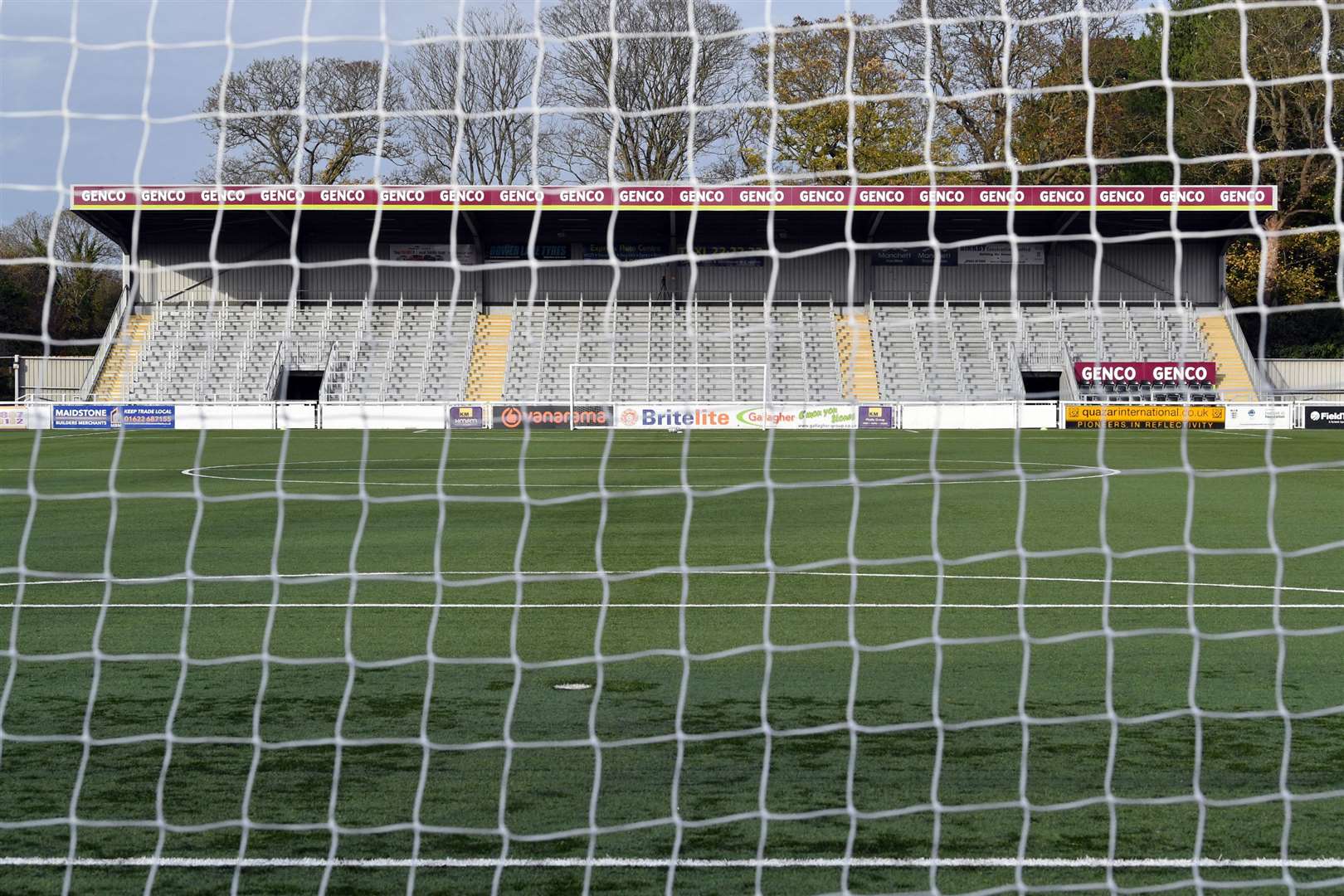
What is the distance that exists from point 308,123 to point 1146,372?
1119 inches

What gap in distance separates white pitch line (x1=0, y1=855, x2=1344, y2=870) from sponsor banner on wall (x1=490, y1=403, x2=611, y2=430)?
29.5 m

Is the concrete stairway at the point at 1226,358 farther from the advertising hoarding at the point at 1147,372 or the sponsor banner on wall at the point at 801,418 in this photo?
the sponsor banner on wall at the point at 801,418

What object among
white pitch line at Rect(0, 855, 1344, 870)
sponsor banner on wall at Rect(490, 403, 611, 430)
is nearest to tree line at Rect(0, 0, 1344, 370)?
sponsor banner on wall at Rect(490, 403, 611, 430)

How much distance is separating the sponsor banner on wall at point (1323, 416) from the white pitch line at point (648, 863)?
1282 inches

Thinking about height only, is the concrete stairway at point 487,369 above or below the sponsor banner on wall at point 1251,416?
below

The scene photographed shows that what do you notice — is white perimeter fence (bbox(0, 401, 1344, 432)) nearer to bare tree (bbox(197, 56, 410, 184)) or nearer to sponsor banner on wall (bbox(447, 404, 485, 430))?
sponsor banner on wall (bbox(447, 404, 485, 430))

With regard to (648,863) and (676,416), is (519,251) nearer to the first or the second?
(676,416)

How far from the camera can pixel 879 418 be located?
3416cm

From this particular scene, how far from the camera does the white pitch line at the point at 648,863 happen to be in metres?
4.02

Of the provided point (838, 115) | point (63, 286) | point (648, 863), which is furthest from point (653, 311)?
point (648, 863)

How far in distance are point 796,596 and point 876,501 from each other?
6293 millimetres

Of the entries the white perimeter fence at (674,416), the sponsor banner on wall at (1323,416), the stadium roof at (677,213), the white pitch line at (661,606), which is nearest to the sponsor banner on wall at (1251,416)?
the white perimeter fence at (674,416)

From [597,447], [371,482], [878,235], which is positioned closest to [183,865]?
[371,482]

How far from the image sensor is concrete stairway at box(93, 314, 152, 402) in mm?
38156
